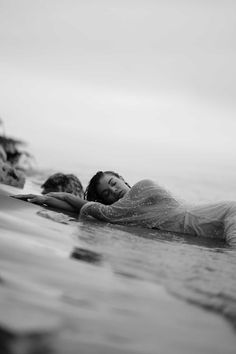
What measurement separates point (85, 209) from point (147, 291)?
9.41ft

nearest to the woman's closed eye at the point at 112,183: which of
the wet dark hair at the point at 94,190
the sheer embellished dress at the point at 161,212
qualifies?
the wet dark hair at the point at 94,190

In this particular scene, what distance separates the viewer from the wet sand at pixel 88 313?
52.7 inches

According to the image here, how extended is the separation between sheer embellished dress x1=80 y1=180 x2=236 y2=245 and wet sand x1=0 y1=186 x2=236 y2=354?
7.28ft

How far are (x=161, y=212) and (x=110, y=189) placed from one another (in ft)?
2.11

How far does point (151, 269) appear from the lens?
2.51 metres

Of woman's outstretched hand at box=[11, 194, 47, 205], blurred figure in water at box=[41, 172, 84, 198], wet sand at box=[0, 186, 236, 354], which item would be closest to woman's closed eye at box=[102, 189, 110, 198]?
woman's outstretched hand at box=[11, 194, 47, 205]

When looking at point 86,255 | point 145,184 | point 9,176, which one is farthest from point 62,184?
point 86,255

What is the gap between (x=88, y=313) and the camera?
5.23 ft

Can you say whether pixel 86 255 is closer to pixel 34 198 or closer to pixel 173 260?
pixel 173 260

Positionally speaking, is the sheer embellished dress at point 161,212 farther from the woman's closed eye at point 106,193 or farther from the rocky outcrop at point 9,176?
the rocky outcrop at point 9,176

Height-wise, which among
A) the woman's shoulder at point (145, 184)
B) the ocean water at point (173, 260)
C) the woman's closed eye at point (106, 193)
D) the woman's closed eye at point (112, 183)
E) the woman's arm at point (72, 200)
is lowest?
the ocean water at point (173, 260)

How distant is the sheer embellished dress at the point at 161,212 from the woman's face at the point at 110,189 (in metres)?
0.23

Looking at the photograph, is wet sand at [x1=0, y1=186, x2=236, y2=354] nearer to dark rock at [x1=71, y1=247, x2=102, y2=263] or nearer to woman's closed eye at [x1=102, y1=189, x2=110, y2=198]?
dark rock at [x1=71, y1=247, x2=102, y2=263]

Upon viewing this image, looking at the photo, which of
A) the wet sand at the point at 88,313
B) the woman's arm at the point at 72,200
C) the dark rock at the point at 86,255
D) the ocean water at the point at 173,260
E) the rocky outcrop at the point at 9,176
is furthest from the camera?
the rocky outcrop at the point at 9,176
